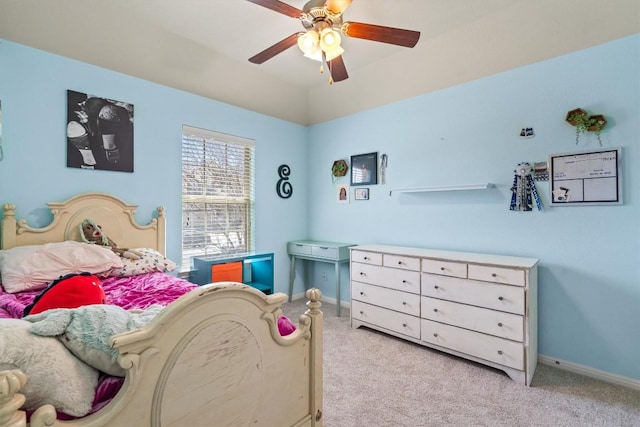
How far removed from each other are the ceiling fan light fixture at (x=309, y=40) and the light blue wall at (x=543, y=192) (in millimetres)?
1634

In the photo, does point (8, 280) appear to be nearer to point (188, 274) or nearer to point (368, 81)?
point (188, 274)

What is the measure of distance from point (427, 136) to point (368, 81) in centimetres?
92

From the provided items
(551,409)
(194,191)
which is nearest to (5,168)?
(194,191)

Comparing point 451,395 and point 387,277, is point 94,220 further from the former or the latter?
point 451,395

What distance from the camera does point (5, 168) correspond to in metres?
2.23

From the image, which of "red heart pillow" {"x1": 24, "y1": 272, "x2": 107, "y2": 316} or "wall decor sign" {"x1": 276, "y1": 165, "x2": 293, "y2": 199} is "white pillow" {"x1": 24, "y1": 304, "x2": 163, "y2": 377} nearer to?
"red heart pillow" {"x1": 24, "y1": 272, "x2": 107, "y2": 316}

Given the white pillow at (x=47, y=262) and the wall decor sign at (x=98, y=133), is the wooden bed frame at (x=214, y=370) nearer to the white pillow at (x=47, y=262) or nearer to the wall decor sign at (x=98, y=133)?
the white pillow at (x=47, y=262)

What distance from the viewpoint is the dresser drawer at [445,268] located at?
8.05ft

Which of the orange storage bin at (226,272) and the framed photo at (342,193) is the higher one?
the framed photo at (342,193)

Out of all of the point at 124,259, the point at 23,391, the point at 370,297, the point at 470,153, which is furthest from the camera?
the point at 370,297

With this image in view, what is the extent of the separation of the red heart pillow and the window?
181cm

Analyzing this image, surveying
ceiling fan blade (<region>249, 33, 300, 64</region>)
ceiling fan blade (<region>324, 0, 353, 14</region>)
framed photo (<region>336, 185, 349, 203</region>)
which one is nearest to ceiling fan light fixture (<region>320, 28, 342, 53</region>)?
ceiling fan blade (<region>324, 0, 353, 14</region>)

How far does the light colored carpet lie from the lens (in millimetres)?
1817

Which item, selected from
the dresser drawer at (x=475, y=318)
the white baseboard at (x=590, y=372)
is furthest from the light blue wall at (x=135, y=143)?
the white baseboard at (x=590, y=372)
